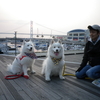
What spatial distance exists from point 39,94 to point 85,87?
0.98 m

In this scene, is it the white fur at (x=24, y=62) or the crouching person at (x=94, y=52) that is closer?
the crouching person at (x=94, y=52)

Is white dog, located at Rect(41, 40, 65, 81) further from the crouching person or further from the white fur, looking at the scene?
the crouching person

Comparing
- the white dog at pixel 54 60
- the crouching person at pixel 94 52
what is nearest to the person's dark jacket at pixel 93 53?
the crouching person at pixel 94 52

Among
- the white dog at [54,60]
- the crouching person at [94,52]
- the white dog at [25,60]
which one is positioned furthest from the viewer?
the white dog at [25,60]

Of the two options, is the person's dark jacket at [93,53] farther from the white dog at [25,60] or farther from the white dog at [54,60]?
the white dog at [25,60]

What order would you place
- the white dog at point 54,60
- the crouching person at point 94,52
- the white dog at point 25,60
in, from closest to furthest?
the crouching person at point 94,52, the white dog at point 54,60, the white dog at point 25,60

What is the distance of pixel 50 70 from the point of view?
2627 millimetres

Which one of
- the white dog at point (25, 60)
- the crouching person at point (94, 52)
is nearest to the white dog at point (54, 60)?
the white dog at point (25, 60)

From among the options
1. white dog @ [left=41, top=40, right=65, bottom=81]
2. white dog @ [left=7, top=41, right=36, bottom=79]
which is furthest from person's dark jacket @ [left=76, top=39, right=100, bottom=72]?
white dog @ [left=7, top=41, right=36, bottom=79]

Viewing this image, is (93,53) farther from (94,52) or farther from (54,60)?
(54,60)

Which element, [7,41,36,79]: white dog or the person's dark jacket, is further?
[7,41,36,79]: white dog

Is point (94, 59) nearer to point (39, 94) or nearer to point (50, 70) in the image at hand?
point (50, 70)

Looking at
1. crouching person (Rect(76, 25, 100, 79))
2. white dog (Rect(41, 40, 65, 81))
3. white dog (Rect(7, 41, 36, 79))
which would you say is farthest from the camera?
white dog (Rect(7, 41, 36, 79))

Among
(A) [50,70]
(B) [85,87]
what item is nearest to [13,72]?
(A) [50,70]
